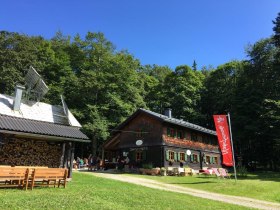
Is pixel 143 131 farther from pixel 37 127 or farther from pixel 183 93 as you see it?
pixel 183 93

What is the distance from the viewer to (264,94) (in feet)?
147

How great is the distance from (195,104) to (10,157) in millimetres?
41695

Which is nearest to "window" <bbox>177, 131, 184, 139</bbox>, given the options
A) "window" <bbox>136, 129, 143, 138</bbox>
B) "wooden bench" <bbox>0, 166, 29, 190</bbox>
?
"window" <bbox>136, 129, 143, 138</bbox>

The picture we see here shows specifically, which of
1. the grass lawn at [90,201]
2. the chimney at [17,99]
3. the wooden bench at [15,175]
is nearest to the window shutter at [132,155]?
the chimney at [17,99]

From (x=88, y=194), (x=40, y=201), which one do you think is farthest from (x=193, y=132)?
(x=40, y=201)

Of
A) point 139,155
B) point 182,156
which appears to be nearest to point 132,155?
point 139,155

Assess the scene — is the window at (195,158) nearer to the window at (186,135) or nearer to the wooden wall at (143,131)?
the window at (186,135)

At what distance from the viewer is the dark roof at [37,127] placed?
14.9m

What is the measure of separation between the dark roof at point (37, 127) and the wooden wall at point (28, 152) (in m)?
1.14

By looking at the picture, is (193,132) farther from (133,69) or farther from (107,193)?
(107,193)

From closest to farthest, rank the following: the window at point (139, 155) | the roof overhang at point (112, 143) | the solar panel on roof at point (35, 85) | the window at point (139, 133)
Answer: the solar panel on roof at point (35, 85) < the window at point (139, 155) < the window at point (139, 133) < the roof overhang at point (112, 143)

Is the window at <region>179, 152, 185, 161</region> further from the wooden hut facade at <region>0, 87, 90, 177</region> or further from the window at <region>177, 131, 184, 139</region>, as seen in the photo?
the wooden hut facade at <region>0, 87, 90, 177</region>

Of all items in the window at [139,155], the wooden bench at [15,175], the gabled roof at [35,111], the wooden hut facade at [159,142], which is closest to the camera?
the wooden bench at [15,175]

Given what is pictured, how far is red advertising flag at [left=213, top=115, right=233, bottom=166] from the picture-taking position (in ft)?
63.3
